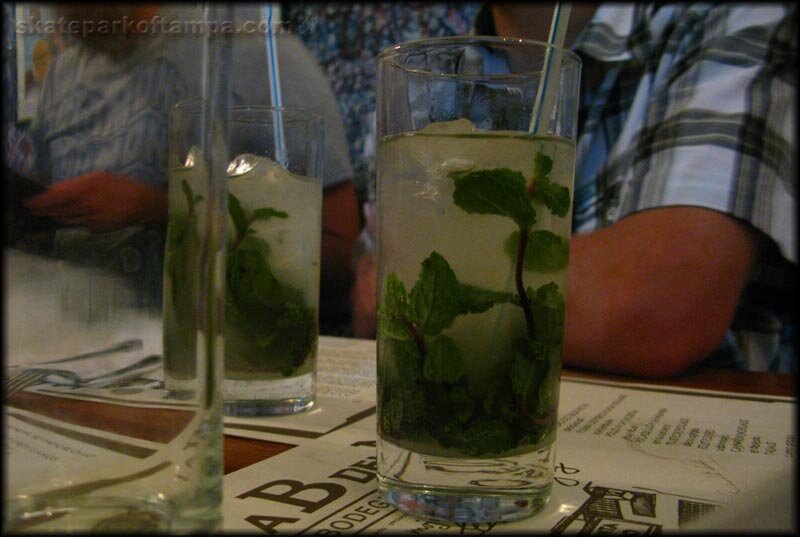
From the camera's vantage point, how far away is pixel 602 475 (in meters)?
0.56

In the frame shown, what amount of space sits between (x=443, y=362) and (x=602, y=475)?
0.18 meters

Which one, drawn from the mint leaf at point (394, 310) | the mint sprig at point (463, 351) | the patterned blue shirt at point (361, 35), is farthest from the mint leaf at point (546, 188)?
the patterned blue shirt at point (361, 35)

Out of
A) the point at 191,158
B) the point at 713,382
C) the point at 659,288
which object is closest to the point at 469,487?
the point at 191,158

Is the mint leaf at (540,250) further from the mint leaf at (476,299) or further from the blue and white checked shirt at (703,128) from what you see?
Answer: the blue and white checked shirt at (703,128)

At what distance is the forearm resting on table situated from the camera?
3.69ft

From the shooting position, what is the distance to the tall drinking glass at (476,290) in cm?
46

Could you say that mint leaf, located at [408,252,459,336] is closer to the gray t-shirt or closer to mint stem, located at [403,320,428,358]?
mint stem, located at [403,320,428,358]

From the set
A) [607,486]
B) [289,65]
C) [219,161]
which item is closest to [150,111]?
[219,161]

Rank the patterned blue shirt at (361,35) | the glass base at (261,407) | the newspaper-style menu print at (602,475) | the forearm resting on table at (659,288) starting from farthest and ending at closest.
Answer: the patterned blue shirt at (361,35), the forearm resting on table at (659,288), the glass base at (261,407), the newspaper-style menu print at (602,475)

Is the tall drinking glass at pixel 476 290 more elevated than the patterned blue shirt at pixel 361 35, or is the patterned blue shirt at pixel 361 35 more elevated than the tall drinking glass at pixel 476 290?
the patterned blue shirt at pixel 361 35

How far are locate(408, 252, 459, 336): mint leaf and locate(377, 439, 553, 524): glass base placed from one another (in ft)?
0.28

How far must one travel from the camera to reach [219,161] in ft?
1.21

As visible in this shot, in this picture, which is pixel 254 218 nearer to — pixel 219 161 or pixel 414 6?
pixel 219 161

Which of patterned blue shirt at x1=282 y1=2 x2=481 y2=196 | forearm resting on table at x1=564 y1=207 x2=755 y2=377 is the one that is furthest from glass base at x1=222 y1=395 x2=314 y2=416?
patterned blue shirt at x1=282 y1=2 x2=481 y2=196
